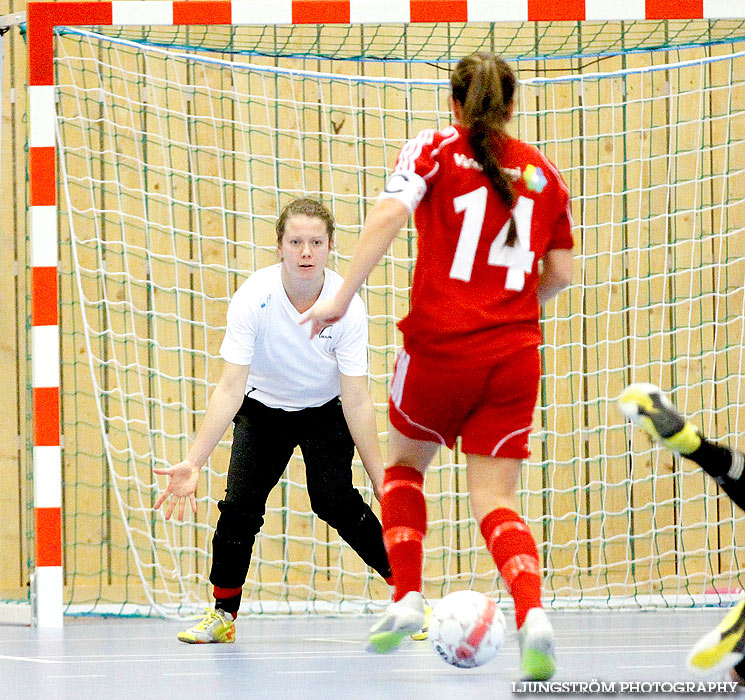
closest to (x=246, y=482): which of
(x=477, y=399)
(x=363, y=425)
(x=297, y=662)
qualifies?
(x=363, y=425)

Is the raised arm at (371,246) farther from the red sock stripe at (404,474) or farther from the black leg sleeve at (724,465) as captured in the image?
the black leg sleeve at (724,465)

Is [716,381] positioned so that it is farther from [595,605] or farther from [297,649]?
[297,649]

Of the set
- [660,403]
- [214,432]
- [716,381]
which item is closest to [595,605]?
[716,381]

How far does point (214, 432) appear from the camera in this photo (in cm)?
331

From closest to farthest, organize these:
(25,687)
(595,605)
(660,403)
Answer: (660,403)
(25,687)
(595,605)

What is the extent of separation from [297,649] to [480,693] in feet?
3.58

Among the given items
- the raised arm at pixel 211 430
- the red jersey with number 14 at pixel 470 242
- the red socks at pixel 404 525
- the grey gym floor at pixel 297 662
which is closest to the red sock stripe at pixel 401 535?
the red socks at pixel 404 525

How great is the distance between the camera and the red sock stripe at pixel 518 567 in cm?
229

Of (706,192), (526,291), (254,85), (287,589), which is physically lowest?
(287,589)

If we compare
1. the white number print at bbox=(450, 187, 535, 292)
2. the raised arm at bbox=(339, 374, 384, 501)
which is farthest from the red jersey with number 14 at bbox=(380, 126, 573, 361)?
the raised arm at bbox=(339, 374, 384, 501)

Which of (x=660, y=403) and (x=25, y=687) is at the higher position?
(x=660, y=403)

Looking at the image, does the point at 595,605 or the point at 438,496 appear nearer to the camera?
the point at 595,605

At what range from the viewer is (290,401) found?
3.59 meters

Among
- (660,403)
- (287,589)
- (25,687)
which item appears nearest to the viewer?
(660,403)
